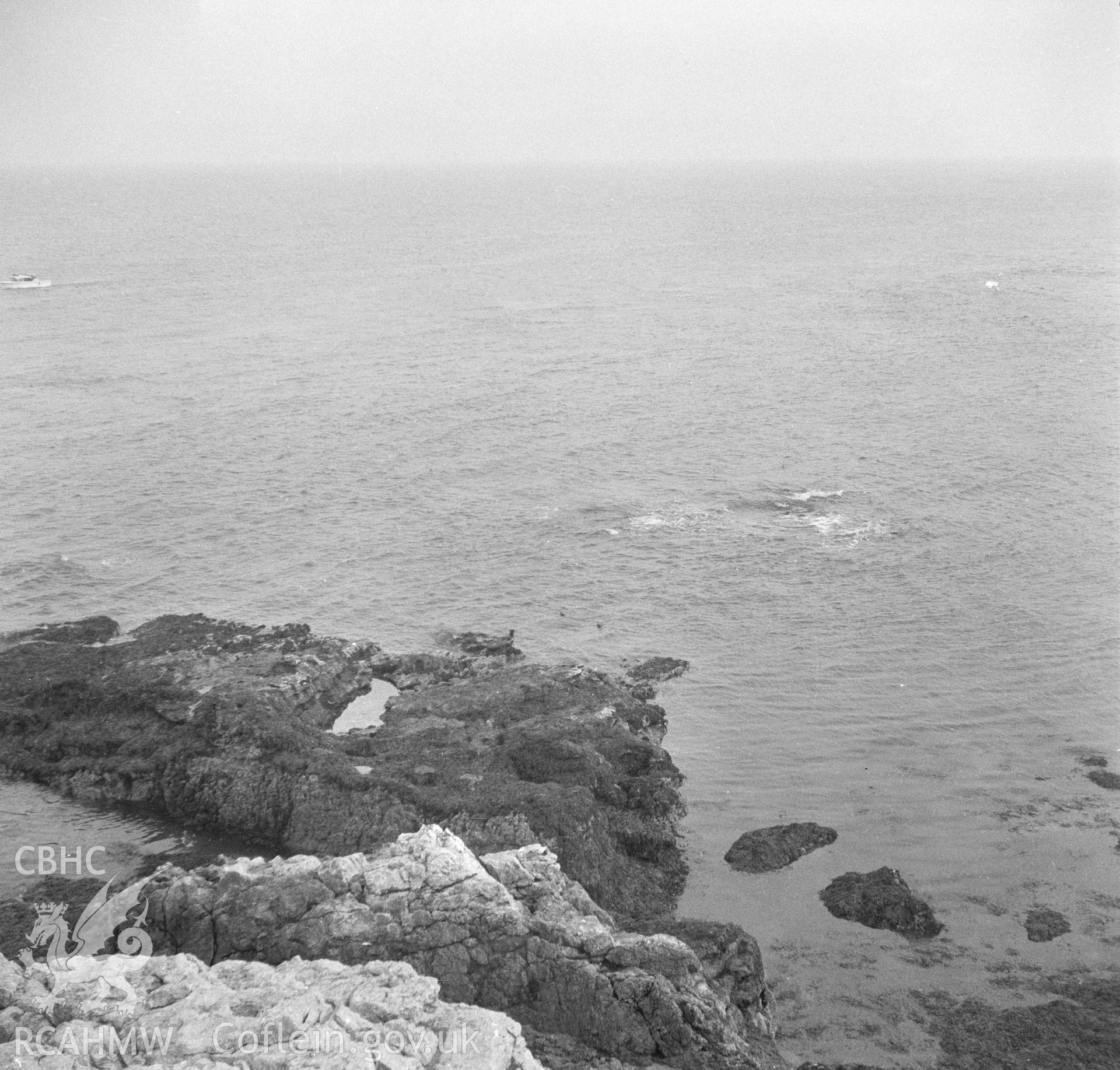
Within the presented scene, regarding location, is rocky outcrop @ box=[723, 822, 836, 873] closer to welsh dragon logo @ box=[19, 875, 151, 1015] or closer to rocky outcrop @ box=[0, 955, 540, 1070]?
rocky outcrop @ box=[0, 955, 540, 1070]

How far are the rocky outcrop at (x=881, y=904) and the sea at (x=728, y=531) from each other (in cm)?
44

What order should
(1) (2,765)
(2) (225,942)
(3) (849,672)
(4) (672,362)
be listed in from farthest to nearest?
(4) (672,362), (3) (849,672), (1) (2,765), (2) (225,942)

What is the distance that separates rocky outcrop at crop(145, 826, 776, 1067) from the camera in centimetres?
2447

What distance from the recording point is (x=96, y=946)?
89.2ft

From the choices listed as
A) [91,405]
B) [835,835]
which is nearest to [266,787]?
[835,835]

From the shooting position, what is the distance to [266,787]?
35062mm

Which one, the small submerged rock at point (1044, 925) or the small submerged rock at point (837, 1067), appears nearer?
the small submerged rock at point (837, 1067)

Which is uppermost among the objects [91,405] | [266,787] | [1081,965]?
[91,405]

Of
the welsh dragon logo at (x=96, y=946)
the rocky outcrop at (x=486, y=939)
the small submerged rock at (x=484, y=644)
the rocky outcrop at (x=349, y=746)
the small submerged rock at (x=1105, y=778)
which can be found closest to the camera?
the welsh dragon logo at (x=96, y=946)

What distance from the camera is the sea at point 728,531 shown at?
34.2 metres

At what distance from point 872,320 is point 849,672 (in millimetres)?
63220

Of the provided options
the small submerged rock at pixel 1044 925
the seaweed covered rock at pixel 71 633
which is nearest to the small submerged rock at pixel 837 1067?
the small submerged rock at pixel 1044 925

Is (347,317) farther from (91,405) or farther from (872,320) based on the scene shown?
(872,320)

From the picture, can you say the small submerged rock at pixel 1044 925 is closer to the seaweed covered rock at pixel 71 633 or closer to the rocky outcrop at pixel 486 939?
the rocky outcrop at pixel 486 939
